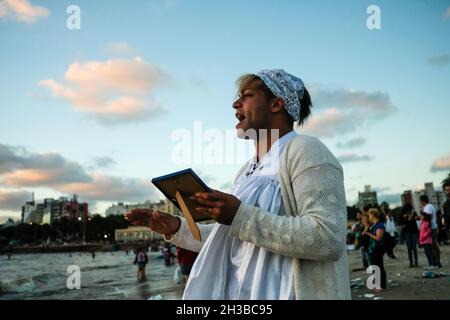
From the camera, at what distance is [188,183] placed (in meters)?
1.70

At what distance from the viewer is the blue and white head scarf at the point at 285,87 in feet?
6.75

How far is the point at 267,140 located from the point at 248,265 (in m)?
0.68

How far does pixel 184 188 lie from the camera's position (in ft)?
5.83

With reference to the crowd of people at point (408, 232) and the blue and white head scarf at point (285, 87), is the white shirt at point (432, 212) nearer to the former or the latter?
the crowd of people at point (408, 232)

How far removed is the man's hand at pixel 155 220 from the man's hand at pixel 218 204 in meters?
0.60

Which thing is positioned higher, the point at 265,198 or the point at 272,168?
the point at 272,168

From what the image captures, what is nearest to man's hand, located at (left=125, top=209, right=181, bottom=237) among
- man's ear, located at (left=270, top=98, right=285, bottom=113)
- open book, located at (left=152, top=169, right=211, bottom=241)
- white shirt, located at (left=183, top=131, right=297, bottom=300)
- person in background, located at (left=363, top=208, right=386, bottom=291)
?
open book, located at (left=152, top=169, right=211, bottom=241)

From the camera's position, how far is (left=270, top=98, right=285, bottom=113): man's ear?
2070 mm

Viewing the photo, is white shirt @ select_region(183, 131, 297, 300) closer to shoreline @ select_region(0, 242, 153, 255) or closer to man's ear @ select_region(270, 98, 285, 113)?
man's ear @ select_region(270, 98, 285, 113)

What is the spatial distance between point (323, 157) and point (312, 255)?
429 millimetres

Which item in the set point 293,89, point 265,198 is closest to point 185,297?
point 265,198

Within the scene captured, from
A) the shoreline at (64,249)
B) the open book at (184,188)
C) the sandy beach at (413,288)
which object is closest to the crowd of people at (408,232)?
the sandy beach at (413,288)

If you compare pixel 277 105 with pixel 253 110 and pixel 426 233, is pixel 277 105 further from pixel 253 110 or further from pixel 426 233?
pixel 426 233
